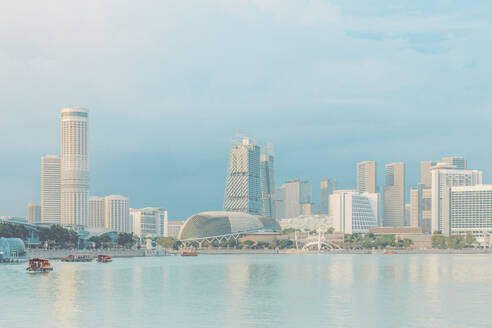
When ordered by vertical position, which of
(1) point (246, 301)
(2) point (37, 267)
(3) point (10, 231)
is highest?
(3) point (10, 231)

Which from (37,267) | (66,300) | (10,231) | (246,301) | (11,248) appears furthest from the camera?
(10,231)

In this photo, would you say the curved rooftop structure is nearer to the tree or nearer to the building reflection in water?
the tree

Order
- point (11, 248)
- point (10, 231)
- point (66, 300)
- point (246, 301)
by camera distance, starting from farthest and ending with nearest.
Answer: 1. point (10, 231)
2. point (11, 248)
3. point (66, 300)
4. point (246, 301)

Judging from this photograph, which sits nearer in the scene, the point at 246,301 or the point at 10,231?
the point at 246,301

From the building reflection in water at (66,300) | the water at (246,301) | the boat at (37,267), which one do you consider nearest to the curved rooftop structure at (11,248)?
the boat at (37,267)

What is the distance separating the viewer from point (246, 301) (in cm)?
7856

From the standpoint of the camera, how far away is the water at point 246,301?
6284cm

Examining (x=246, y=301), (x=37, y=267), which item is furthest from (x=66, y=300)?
(x=37, y=267)

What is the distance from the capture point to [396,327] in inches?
2328

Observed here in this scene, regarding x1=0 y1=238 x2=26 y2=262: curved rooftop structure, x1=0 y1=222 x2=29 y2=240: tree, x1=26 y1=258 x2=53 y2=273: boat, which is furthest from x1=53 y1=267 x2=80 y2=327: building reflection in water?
x1=0 y1=222 x2=29 y2=240: tree

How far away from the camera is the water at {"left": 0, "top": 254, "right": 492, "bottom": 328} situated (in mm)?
62844

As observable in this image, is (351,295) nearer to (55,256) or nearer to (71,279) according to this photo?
(71,279)

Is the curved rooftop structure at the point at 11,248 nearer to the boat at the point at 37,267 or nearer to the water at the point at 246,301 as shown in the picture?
the boat at the point at 37,267

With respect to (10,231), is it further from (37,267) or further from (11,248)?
(37,267)
